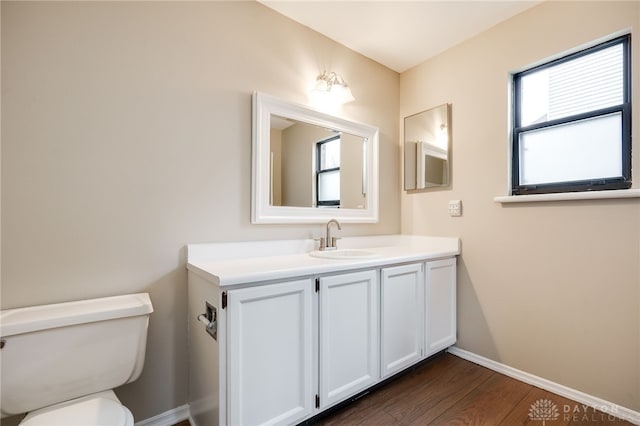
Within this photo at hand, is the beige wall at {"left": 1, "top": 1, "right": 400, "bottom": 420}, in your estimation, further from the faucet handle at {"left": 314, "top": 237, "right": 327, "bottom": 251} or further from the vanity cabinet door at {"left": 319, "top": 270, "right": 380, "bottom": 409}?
the vanity cabinet door at {"left": 319, "top": 270, "right": 380, "bottom": 409}

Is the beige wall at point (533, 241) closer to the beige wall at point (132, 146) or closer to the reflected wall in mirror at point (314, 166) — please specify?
the reflected wall in mirror at point (314, 166)

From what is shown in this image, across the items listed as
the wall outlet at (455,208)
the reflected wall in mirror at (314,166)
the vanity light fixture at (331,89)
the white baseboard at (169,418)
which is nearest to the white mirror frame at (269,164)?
the reflected wall in mirror at (314,166)

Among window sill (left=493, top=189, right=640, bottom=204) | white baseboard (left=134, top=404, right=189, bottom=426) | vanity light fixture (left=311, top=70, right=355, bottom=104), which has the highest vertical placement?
vanity light fixture (left=311, top=70, right=355, bottom=104)

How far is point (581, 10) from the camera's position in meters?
1.67

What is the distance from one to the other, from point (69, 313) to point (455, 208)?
2.36 metres

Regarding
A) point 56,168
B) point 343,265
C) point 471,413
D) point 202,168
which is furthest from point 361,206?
point 56,168

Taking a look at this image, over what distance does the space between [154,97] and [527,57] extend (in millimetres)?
2294

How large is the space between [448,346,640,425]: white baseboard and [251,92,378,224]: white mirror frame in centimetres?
126

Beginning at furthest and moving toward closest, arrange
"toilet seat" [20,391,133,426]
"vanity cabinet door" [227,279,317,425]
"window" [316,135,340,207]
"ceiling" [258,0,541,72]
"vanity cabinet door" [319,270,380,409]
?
"window" [316,135,340,207], "ceiling" [258,0,541,72], "vanity cabinet door" [319,270,380,409], "vanity cabinet door" [227,279,317,425], "toilet seat" [20,391,133,426]

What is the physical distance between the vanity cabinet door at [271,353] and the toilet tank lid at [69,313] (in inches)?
17.3

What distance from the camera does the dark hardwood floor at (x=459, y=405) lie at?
151 cm

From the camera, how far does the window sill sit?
147 cm

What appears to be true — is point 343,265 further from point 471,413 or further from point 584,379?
point 584,379

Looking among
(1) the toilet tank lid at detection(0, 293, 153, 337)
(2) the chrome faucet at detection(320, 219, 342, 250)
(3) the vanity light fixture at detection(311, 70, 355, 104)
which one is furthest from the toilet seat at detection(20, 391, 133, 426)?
(3) the vanity light fixture at detection(311, 70, 355, 104)
